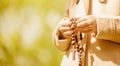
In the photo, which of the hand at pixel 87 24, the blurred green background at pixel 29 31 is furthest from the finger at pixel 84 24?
the blurred green background at pixel 29 31

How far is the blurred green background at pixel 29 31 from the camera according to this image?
4.78ft

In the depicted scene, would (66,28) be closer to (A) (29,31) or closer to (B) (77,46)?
(B) (77,46)

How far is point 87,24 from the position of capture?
0.74 meters

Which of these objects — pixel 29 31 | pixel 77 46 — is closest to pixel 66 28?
pixel 77 46

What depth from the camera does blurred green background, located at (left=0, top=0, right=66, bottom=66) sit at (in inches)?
57.4

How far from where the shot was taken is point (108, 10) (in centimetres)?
79

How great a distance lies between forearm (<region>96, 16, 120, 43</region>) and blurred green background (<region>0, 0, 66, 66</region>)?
0.71 m

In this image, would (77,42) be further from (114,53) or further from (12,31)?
(12,31)

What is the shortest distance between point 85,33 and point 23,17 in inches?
30.8

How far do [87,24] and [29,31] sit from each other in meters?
0.81

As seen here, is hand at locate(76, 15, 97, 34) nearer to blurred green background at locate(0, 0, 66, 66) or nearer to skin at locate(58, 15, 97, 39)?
skin at locate(58, 15, 97, 39)

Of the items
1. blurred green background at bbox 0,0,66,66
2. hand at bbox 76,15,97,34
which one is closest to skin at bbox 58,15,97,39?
hand at bbox 76,15,97,34

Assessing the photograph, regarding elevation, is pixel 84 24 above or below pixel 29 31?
above

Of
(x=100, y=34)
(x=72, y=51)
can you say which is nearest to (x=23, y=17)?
(x=72, y=51)
